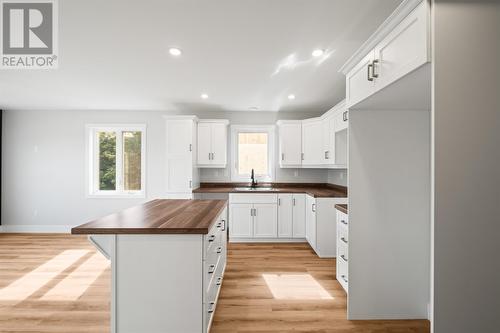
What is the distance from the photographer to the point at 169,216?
1.93 metres

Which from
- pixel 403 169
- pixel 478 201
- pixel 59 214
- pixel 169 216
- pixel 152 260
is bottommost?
pixel 59 214

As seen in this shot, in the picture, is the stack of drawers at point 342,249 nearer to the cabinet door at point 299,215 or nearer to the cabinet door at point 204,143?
the cabinet door at point 299,215

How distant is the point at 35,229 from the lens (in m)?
4.91

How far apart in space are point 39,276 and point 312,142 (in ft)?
14.0

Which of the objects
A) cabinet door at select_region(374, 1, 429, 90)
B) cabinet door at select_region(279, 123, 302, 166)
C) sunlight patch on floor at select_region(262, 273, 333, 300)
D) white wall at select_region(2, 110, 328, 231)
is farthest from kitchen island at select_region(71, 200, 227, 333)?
white wall at select_region(2, 110, 328, 231)

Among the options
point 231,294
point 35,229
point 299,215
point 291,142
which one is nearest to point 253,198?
point 299,215

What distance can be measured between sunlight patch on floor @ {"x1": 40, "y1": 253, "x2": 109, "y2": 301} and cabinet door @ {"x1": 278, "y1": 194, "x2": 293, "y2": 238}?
2575 mm

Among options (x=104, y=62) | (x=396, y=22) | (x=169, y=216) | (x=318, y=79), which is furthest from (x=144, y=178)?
(x=396, y=22)

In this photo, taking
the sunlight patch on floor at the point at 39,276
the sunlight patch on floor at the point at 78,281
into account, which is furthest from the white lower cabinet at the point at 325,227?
the sunlight patch on floor at the point at 39,276

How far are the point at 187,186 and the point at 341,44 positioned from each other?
10.5 feet

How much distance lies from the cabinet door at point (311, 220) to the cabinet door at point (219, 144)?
1729 millimetres

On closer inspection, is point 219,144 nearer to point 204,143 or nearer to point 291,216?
point 204,143

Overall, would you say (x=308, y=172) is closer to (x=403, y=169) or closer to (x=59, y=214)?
(x=403, y=169)

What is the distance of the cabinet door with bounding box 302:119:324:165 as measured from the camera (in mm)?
4367
